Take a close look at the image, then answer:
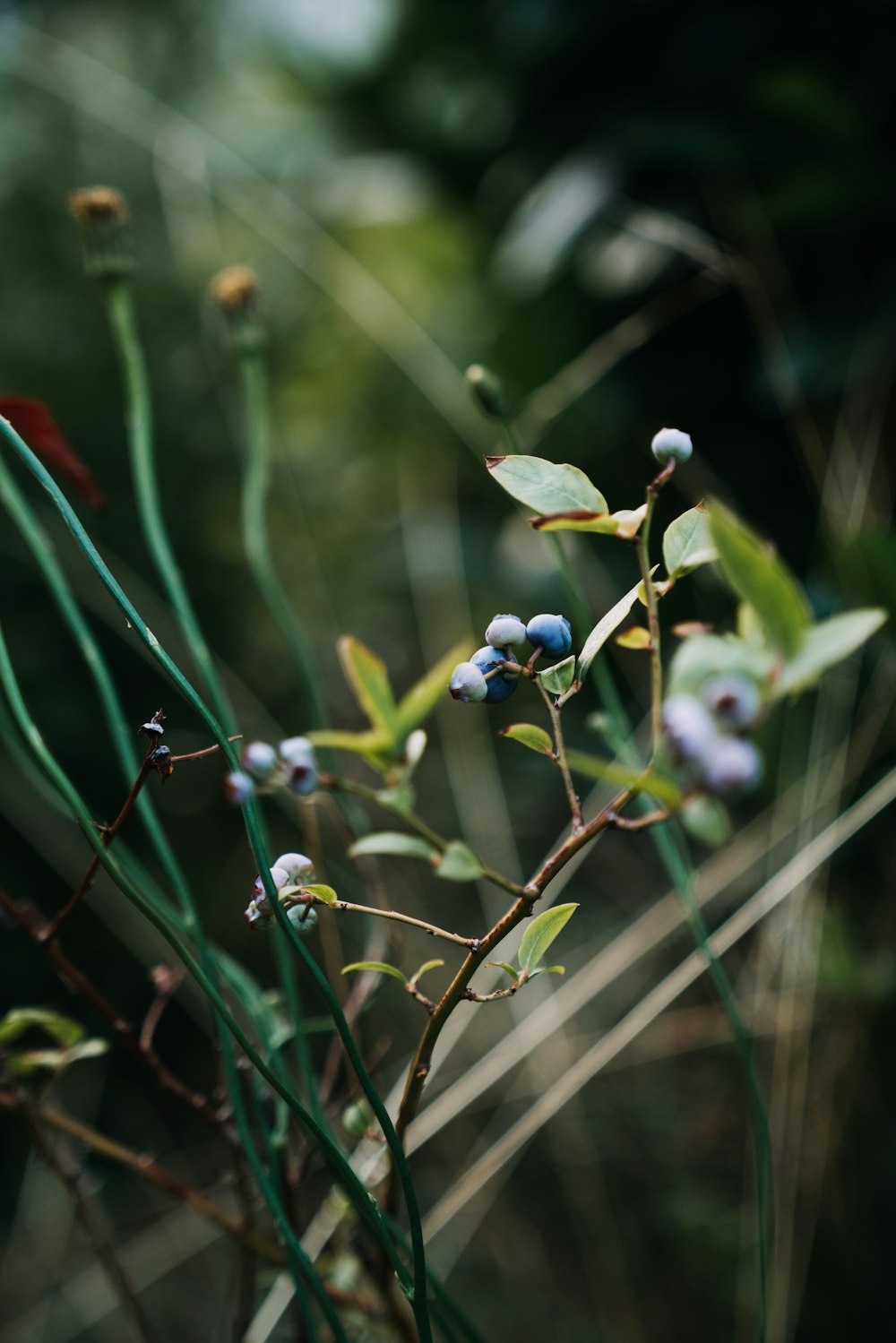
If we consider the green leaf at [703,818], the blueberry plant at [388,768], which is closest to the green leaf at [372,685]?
the blueberry plant at [388,768]

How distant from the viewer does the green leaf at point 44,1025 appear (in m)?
0.27

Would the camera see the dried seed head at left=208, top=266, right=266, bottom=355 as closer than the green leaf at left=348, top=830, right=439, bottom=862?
No

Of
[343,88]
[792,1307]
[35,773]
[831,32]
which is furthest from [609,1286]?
[343,88]

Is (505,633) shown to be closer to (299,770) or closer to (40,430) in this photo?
(299,770)

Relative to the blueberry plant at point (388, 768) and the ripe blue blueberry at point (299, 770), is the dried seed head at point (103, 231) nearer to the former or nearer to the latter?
the blueberry plant at point (388, 768)

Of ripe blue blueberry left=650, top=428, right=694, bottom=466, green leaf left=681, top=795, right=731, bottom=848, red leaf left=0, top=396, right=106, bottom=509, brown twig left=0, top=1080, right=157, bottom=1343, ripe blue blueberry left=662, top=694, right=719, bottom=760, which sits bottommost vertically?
brown twig left=0, top=1080, right=157, bottom=1343

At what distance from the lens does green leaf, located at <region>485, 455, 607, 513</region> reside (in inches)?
7.3

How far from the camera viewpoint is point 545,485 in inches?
7.5

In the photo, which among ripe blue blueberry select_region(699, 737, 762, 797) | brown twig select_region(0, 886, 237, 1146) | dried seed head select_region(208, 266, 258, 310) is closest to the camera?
ripe blue blueberry select_region(699, 737, 762, 797)

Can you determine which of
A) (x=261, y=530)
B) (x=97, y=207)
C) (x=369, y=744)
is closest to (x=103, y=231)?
(x=97, y=207)

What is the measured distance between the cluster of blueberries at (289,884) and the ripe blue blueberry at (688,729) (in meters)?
0.09

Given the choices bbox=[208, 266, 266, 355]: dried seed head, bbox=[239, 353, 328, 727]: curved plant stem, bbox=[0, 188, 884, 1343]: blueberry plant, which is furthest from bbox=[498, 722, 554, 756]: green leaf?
bbox=[208, 266, 266, 355]: dried seed head

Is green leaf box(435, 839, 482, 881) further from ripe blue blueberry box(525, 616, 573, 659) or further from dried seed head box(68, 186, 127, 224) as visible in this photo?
dried seed head box(68, 186, 127, 224)

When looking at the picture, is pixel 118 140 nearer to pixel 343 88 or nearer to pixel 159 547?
pixel 343 88
